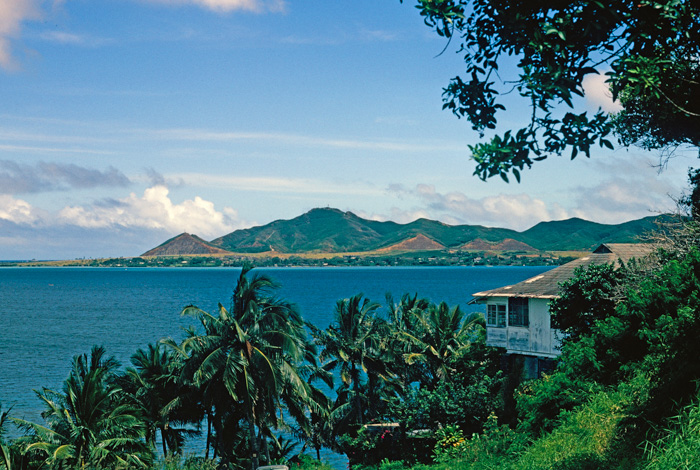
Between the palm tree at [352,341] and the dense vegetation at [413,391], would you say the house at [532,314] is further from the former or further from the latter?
the palm tree at [352,341]

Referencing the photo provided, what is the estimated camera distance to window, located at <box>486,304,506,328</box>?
34625 millimetres

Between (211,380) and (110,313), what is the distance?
106 meters

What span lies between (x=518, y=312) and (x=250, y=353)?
560 inches

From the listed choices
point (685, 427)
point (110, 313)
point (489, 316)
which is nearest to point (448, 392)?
point (489, 316)

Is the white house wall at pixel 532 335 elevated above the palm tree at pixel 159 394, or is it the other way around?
the white house wall at pixel 532 335

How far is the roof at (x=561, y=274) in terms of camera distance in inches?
1235

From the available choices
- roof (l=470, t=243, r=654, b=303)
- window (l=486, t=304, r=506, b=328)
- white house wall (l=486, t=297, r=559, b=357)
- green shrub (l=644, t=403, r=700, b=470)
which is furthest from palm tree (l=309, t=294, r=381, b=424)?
green shrub (l=644, t=403, r=700, b=470)

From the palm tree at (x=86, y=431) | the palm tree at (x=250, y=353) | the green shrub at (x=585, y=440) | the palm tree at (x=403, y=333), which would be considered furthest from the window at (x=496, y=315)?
the green shrub at (x=585, y=440)

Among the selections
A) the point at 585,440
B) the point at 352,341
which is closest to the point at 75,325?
the point at 352,341

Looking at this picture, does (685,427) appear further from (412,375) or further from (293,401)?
(412,375)

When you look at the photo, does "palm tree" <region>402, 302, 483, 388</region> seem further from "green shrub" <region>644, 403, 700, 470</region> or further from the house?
"green shrub" <region>644, 403, 700, 470</region>

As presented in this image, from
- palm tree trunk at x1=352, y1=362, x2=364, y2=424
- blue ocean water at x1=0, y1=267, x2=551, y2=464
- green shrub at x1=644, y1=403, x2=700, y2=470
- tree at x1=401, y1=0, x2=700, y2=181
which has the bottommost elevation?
blue ocean water at x1=0, y1=267, x2=551, y2=464

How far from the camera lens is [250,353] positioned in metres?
27.6

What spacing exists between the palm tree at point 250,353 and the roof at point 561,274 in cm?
→ 1030
